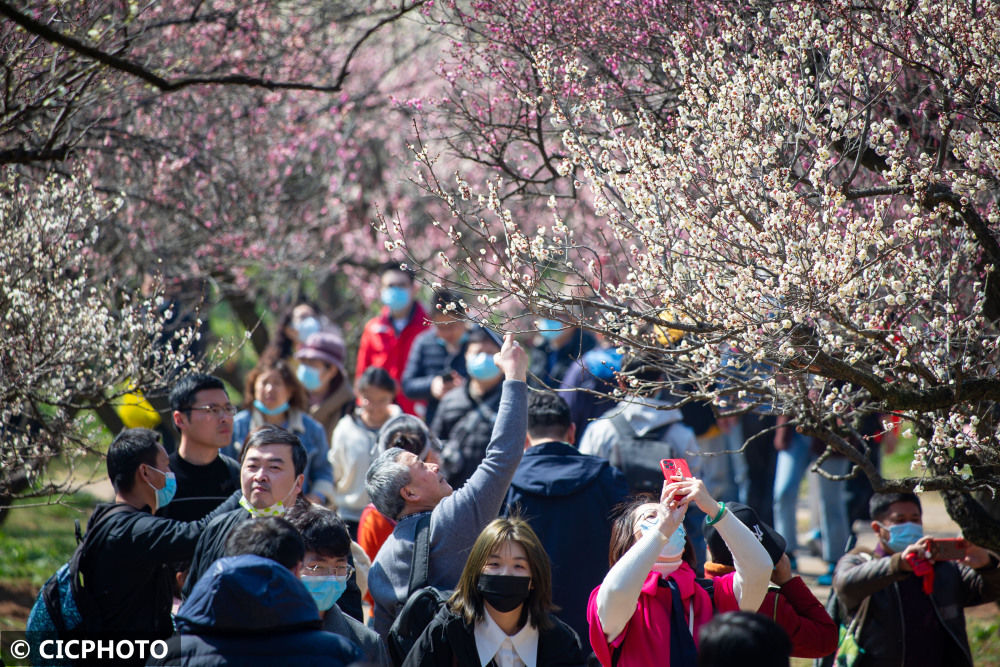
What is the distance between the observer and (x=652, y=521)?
4.10 meters

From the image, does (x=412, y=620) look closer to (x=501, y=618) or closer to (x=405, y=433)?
(x=501, y=618)

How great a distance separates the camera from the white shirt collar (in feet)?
12.8

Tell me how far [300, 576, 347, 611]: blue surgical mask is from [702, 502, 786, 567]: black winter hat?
1.54 m

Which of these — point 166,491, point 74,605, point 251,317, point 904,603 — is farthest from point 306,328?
point 904,603

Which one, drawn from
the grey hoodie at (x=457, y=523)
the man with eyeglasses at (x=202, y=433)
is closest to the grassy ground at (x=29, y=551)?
the man with eyeglasses at (x=202, y=433)

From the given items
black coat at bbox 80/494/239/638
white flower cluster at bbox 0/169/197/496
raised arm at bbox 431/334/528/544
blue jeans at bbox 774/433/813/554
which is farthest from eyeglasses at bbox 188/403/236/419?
blue jeans at bbox 774/433/813/554

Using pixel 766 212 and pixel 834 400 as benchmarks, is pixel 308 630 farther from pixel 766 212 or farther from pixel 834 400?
pixel 834 400

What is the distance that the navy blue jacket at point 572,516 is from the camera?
5.33 meters

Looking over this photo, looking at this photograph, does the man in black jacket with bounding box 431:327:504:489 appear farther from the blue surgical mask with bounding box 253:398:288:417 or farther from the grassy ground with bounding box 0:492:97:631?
the grassy ground with bounding box 0:492:97:631

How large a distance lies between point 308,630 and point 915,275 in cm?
256

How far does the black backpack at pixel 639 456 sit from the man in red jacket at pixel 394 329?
4.06 metres

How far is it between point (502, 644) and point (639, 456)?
10.8ft

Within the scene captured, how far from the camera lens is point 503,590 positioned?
→ 3.93 m

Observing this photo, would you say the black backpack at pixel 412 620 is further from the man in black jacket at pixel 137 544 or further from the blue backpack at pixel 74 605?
the blue backpack at pixel 74 605
